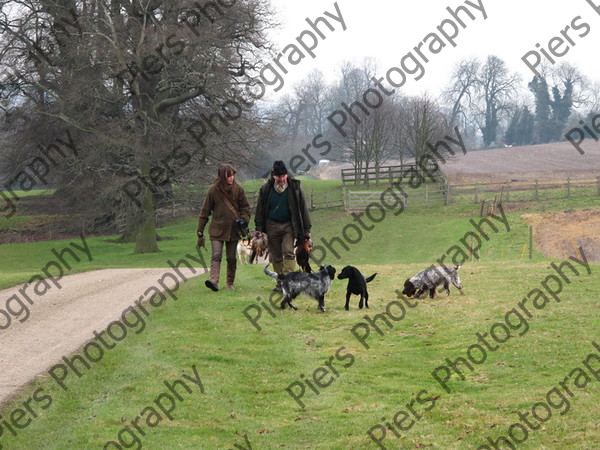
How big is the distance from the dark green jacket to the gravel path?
10.3ft

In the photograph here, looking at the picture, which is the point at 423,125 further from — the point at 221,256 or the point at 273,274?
the point at 273,274

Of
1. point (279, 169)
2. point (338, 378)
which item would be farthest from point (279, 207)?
point (338, 378)

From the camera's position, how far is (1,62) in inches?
1560

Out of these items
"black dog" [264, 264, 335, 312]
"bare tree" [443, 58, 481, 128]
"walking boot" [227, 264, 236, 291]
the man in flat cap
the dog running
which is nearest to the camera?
"black dog" [264, 264, 335, 312]

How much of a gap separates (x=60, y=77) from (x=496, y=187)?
3369 cm

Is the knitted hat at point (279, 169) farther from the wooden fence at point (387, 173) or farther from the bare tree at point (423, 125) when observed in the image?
the wooden fence at point (387, 173)

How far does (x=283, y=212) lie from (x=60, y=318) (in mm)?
4791

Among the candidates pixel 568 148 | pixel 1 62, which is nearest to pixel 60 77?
pixel 1 62

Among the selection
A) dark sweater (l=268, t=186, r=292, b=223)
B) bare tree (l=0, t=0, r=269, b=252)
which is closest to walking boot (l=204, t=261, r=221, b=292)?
dark sweater (l=268, t=186, r=292, b=223)

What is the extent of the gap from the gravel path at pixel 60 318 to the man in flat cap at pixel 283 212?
301cm

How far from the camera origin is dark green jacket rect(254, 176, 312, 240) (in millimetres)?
14172

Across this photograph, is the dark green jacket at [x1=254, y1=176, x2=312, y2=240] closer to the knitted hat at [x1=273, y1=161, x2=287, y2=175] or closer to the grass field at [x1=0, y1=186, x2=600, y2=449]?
the knitted hat at [x1=273, y1=161, x2=287, y2=175]

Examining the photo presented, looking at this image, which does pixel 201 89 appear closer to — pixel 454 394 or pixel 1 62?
pixel 1 62

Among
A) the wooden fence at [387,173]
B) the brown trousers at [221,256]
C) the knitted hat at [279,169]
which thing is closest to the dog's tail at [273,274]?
the brown trousers at [221,256]
